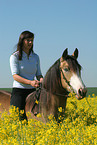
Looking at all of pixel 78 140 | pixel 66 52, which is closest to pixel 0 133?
pixel 78 140

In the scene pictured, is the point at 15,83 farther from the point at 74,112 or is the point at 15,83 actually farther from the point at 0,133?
the point at 74,112

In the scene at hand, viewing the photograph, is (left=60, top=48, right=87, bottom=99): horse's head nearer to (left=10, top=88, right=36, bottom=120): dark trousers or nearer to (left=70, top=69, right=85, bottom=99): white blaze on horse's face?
(left=70, top=69, right=85, bottom=99): white blaze on horse's face

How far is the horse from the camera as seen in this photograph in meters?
4.55

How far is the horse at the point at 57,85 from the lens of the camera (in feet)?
14.9

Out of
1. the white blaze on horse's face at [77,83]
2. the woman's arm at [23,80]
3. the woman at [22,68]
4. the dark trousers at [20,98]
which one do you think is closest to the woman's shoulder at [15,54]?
the woman at [22,68]

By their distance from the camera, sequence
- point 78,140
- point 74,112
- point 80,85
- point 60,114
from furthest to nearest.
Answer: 1. point 74,112
2. point 60,114
3. point 80,85
4. point 78,140

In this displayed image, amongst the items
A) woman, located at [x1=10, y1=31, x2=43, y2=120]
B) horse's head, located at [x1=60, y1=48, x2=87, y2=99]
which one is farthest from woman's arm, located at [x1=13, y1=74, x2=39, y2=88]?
horse's head, located at [x1=60, y1=48, x2=87, y2=99]

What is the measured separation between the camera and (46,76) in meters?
4.84

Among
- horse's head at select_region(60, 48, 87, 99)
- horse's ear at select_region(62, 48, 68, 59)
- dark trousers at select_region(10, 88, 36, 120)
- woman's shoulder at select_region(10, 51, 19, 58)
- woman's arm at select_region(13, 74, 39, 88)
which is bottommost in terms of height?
dark trousers at select_region(10, 88, 36, 120)

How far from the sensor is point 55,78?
15.4 ft

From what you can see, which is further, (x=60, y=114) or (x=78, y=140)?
(x=60, y=114)

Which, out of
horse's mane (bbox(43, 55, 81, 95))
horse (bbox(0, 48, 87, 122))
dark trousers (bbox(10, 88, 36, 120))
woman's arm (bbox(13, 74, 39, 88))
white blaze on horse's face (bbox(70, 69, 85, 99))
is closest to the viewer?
white blaze on horse's face (bbox(70, 69, 85, 99))

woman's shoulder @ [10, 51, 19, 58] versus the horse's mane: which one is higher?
woman's shoulder @ [10, 51, 19, 58]

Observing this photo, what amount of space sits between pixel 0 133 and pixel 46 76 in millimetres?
1533
